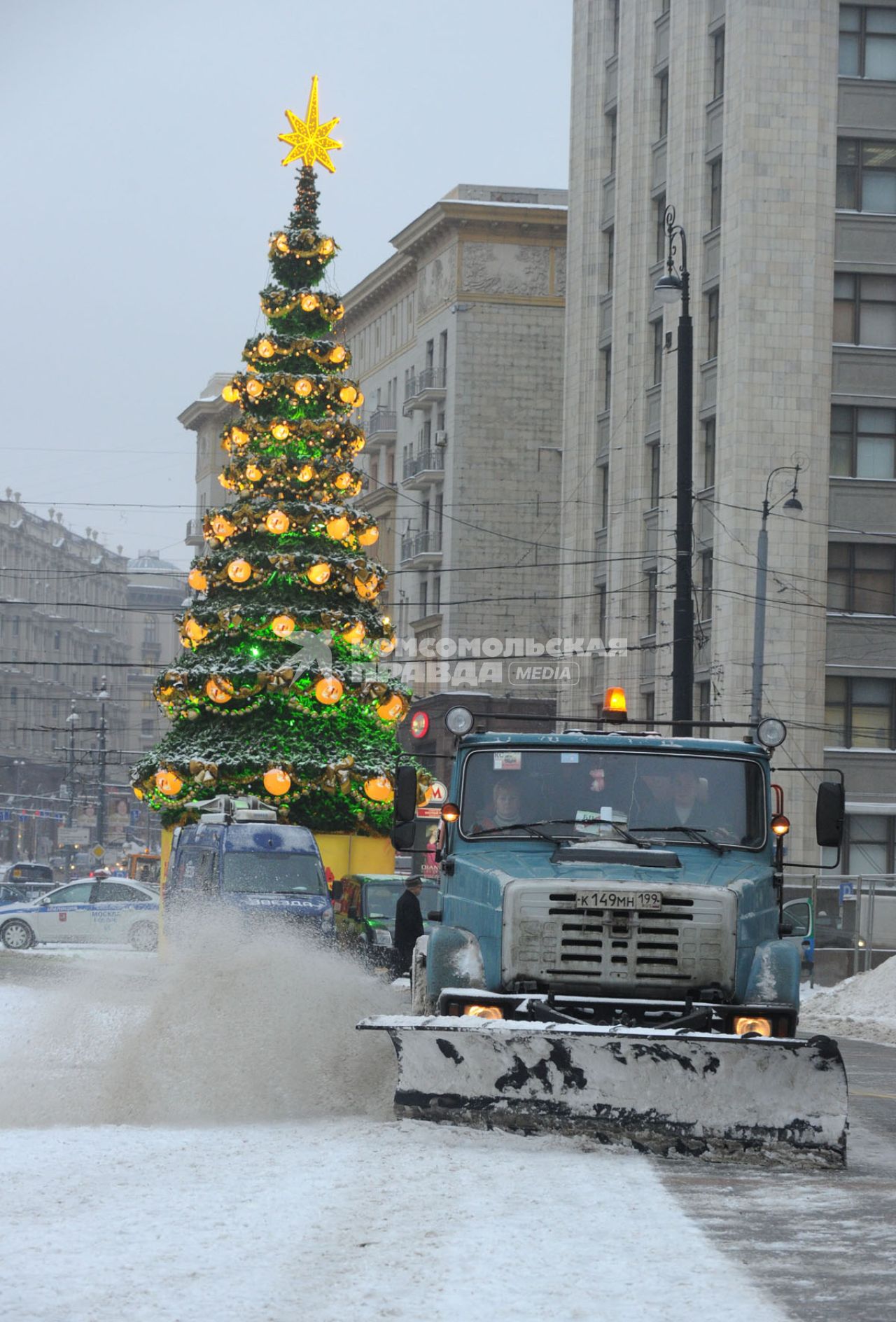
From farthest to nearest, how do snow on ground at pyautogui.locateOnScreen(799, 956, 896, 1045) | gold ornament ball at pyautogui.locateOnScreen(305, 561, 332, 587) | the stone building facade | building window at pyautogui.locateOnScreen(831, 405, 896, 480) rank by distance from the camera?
1. the stone building facade
2. building window at pyautogui.locateOnScreen(831, 405, 896, 480)
3. gold ornament ball at pyautogui.locateOnScreen(305, 561, 332, 587)
4. snow on ground at pyautogui.locateOnScreen(799, 956, 896, 1045)

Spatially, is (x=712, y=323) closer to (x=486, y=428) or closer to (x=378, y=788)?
(x=378, y=788)

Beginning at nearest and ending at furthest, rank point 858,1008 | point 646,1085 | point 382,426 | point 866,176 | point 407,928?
point 646,1085 < point 407,928 < point 858,1008 < point 866,176 < point 382,426

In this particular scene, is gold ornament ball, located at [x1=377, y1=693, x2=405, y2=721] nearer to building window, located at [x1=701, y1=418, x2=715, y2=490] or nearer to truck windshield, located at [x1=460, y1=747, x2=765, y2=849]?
building window, located at [x1=701, y1=418, x2=715, y2=490]

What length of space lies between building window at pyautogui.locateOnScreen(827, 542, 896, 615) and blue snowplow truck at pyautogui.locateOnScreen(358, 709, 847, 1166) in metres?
34.5

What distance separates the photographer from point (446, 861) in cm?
1271

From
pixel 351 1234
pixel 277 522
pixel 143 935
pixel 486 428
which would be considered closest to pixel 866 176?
pixel 277 522

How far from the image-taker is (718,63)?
161 feet

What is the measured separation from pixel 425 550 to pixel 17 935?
3059 centimetres

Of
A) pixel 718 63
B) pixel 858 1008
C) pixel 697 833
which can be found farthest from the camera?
pixel 718 63

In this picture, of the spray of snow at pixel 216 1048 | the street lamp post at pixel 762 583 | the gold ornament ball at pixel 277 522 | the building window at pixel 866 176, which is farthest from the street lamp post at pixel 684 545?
the building window at pixel 866 176

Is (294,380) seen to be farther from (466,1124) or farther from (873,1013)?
(466,1124)

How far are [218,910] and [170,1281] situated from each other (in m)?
8.23

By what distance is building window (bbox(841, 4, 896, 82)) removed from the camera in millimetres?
47438

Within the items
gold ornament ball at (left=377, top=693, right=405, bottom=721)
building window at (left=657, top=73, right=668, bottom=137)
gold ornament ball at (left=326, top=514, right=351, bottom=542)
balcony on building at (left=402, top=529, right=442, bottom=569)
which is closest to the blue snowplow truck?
gold ornament ball at (left=377, top=693, right=405, bottom=721)
